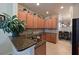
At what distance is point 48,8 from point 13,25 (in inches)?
25.2

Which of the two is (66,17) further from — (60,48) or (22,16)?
(22,16)

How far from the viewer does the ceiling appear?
2043 mm

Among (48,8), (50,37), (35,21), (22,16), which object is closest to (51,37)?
(50,37)

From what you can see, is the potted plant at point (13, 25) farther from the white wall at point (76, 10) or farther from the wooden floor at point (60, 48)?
the white wall at point (76, 10)

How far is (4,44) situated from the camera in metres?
2.02

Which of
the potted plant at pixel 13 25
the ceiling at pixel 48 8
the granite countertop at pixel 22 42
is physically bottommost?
the granite countertop at pixel 22 42

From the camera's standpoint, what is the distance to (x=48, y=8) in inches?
81.4

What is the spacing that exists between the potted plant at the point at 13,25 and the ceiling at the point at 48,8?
29 cm

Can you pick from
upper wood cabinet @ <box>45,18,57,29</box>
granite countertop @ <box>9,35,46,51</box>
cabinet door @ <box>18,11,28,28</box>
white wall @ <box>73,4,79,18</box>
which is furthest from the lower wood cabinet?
white wall @ <box>73,4,79,18</box>

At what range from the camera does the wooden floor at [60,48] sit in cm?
204

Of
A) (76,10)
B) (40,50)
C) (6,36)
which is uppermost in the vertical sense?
(76,10)

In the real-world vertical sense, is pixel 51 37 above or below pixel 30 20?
below

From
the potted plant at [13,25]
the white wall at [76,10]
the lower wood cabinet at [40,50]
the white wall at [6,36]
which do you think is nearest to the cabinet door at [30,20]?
the potted plant at [13,25]
